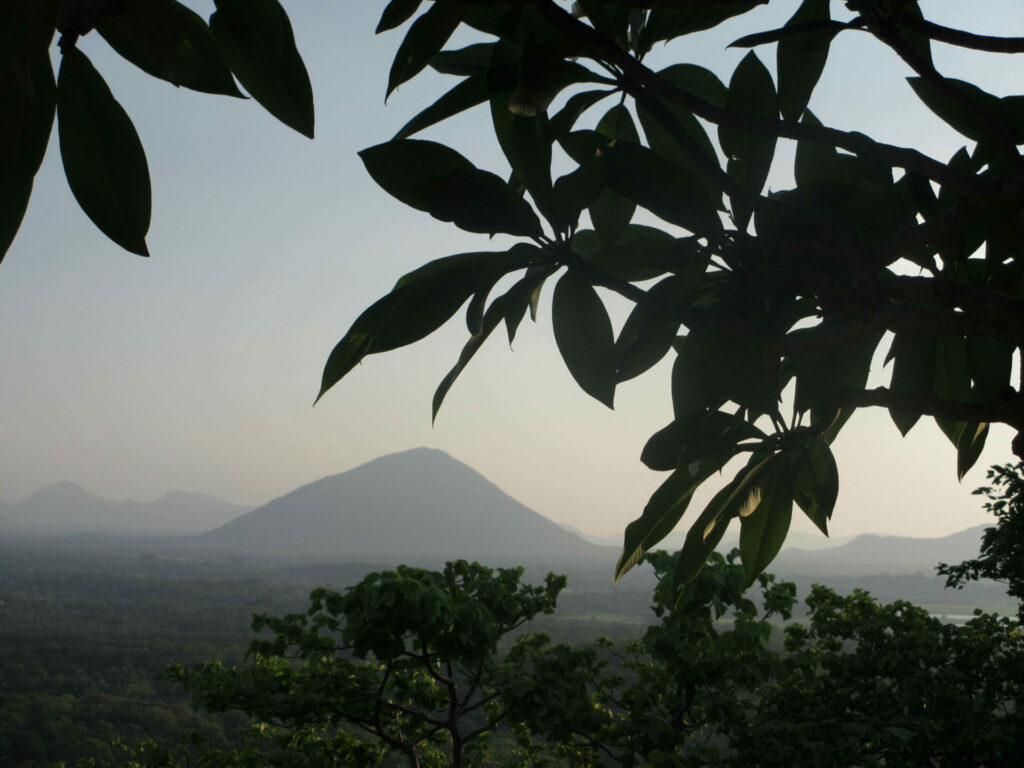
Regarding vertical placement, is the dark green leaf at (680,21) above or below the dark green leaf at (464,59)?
above

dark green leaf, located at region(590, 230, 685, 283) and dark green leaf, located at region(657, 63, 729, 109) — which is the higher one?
dark green leaf, located at region(657, 63, 729, 109)

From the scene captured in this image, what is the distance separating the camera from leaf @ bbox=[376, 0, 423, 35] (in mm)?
683

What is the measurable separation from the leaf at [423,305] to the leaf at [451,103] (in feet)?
0.56

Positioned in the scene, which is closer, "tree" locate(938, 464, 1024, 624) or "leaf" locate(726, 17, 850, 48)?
"leaf" locate(726, 17, 850, 48)

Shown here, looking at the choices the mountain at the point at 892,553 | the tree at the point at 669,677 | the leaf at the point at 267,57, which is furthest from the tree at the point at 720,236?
the mountain at the point at 892,553

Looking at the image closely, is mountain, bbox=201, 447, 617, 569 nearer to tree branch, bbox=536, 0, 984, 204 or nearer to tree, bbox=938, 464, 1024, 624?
tree, bbox=938, 464, 1024, 624

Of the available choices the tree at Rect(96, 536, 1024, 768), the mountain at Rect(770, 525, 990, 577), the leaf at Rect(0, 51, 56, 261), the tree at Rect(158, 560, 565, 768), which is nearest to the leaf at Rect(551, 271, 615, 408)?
the leaf at Rect(0, 51, 56, 261)

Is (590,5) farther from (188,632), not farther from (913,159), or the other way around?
(188,632)

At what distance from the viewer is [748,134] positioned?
797 millimetres

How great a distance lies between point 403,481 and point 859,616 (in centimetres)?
14531

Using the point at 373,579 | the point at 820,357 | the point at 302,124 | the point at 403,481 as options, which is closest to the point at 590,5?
the point at 302,124

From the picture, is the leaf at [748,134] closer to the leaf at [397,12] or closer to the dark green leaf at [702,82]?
the dark green leaf at [702,82]

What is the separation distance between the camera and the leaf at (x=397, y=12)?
0.68 meters

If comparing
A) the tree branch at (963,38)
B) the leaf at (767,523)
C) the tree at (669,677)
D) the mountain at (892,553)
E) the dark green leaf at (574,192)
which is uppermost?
the tree branch at (963,38)
